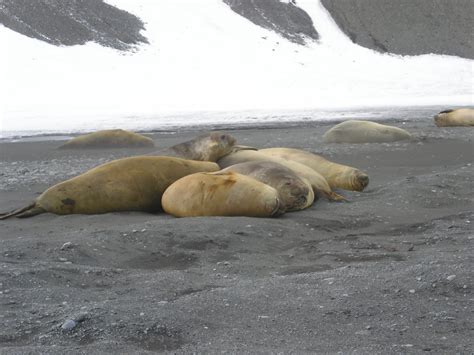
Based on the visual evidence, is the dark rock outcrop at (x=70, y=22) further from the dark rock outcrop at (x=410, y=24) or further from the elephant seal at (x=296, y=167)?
the elephant seal at (x=296, y=167)

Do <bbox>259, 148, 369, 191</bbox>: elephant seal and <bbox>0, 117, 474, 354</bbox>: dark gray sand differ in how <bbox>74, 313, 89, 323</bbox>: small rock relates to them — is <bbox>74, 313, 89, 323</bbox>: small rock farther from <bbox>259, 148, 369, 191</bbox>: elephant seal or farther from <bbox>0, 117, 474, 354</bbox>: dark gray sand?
<bbox>259, 148, 369, 191</bbox>: elephant seal

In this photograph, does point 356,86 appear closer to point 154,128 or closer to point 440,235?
point 154,128

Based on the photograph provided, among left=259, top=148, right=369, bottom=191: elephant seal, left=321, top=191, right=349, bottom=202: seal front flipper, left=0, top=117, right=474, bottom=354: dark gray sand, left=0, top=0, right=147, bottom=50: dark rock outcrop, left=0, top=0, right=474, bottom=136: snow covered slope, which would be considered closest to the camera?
left=0, top=117, right=474, bottom=354: dark gray sand

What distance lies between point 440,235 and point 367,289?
1886 millimetres

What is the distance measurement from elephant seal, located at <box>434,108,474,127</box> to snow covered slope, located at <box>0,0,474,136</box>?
6246mm

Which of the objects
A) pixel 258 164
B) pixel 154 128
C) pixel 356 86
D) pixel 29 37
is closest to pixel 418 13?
pixel 356 86

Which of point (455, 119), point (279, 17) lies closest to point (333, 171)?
point (455, 119)

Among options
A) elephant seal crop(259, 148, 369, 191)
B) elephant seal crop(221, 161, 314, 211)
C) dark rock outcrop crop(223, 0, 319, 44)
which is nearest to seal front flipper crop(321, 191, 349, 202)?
elephant seal crop(221, 161, 314, 211)

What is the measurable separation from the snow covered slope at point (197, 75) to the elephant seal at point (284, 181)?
10814mm

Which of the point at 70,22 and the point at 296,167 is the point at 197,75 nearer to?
the point at 70,22

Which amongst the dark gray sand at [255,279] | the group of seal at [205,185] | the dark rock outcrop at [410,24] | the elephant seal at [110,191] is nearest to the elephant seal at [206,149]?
the group of seal at [205,185]

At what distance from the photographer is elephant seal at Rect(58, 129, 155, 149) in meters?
13.8

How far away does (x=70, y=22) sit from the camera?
105ft

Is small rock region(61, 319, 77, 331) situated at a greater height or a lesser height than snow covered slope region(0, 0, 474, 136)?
lesser
